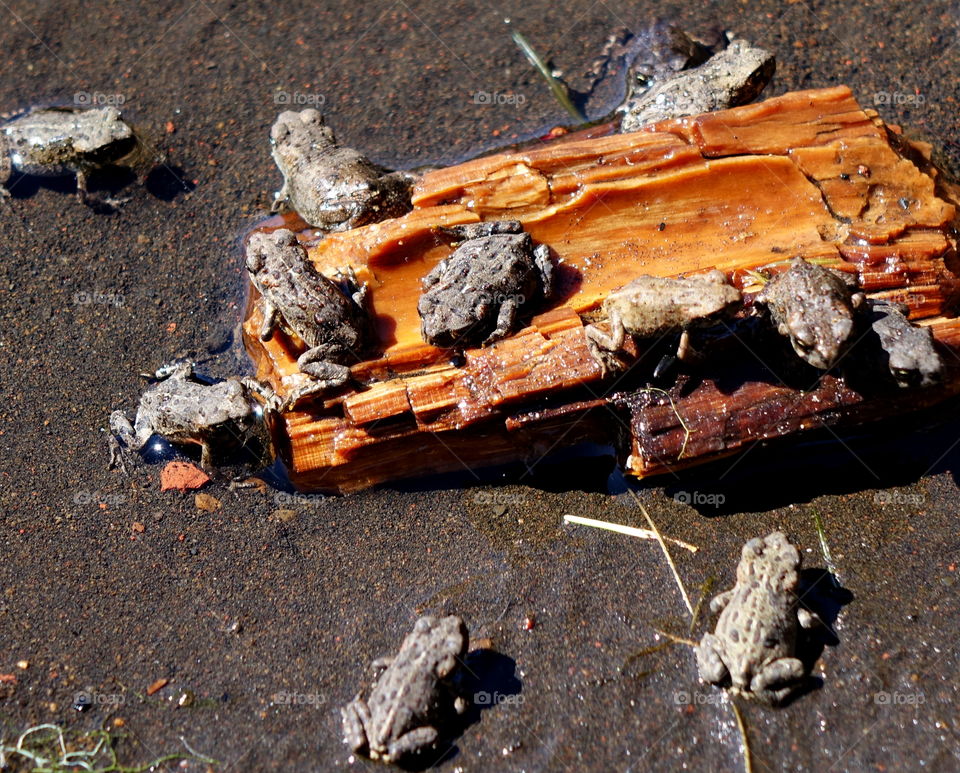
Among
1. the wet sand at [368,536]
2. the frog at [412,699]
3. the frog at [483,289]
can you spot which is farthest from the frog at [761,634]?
the frog at [483,289]

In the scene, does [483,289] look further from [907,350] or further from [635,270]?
[907,350]

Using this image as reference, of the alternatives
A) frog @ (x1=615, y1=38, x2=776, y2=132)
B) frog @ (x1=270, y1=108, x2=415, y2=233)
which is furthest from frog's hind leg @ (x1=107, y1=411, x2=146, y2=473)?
frog @ (x1=615, y1=38, x2=776, y2=132)

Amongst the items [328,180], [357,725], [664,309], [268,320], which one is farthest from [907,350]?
[328,180]

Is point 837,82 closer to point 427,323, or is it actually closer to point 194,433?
point 427,323

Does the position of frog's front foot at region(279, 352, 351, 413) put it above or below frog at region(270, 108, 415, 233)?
below

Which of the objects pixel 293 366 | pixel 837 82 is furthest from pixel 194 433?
pixel 837 82

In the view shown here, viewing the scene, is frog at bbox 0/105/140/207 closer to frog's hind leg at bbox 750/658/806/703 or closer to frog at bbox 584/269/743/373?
frog at bbox 584/269/743/373
